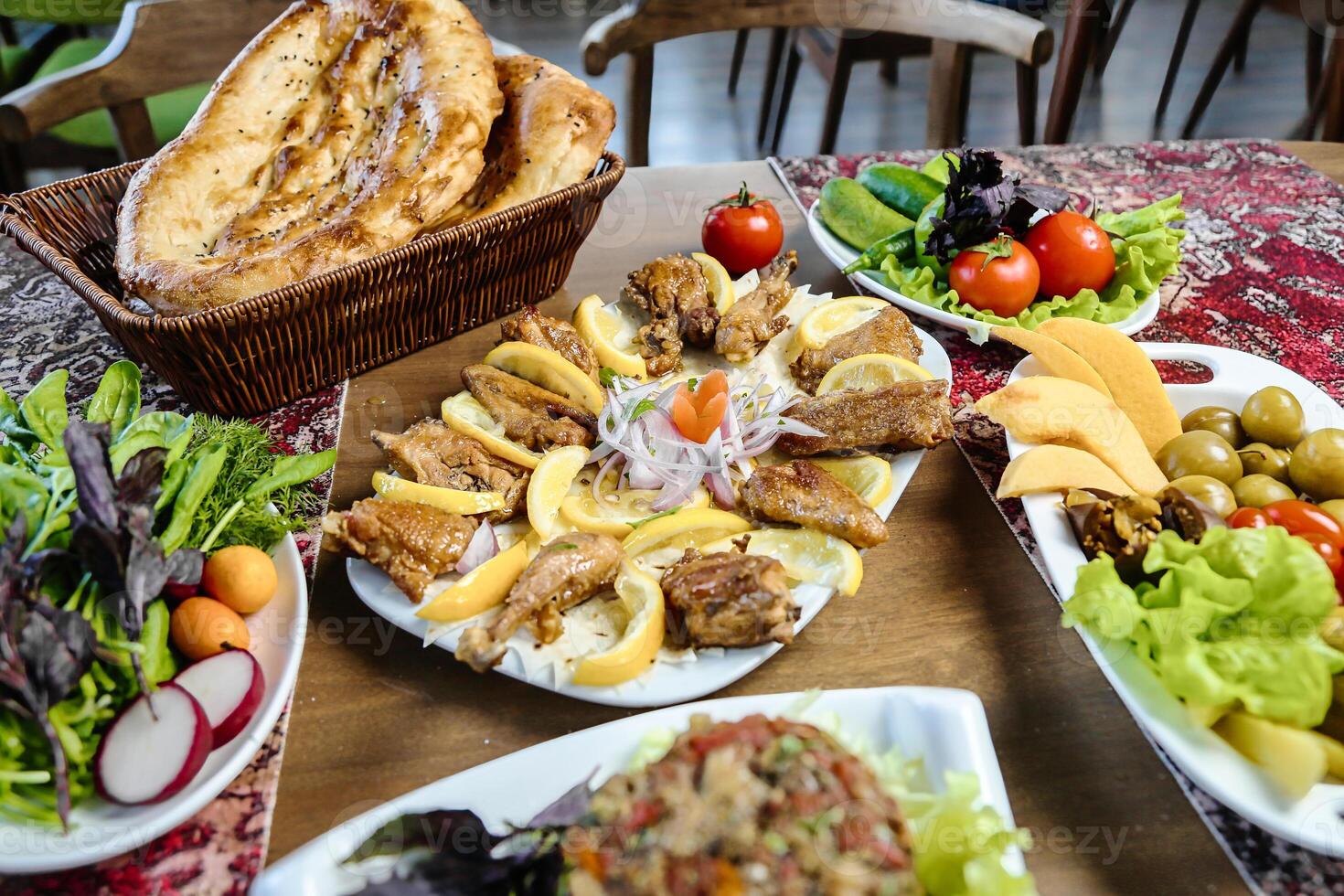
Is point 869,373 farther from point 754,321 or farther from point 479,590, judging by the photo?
point 479,590

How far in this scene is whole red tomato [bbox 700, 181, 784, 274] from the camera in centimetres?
252

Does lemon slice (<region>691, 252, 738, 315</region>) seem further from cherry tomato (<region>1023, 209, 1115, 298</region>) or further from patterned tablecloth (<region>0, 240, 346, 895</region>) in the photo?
patterned tablecloth (<region>0, 240, 346, 895</region>)

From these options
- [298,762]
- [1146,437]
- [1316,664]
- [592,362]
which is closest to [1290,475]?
[1146,437]

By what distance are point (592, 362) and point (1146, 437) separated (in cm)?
118

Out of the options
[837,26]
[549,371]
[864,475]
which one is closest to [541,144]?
[549,371]

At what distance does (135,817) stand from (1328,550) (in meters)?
1.77

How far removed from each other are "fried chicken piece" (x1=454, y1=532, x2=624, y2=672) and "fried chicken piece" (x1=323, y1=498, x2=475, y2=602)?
14 cm

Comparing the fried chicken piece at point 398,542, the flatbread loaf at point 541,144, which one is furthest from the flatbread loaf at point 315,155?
the fried chicken piece at point 398,542

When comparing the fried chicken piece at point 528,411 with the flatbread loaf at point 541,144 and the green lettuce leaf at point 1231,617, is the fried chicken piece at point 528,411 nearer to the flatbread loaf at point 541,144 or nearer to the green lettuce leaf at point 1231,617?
the flatbread loaf at point 541,144

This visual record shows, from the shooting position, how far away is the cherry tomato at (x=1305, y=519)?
59.2 inches

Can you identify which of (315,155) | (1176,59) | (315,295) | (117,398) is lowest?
(1176,59)

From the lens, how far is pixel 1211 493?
1.61 metres

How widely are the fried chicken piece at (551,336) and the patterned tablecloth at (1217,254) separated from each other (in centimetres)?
85

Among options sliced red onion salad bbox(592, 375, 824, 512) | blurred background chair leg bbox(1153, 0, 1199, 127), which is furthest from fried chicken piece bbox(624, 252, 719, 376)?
blurred background chair leg bbox(1153, 0, 1199, 127)
